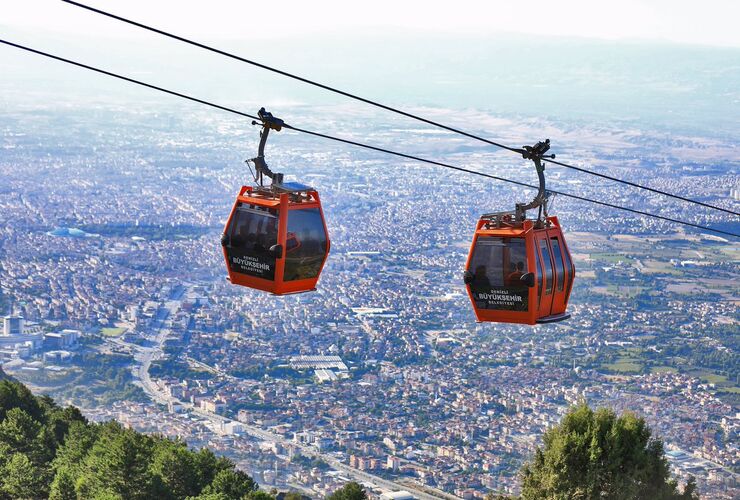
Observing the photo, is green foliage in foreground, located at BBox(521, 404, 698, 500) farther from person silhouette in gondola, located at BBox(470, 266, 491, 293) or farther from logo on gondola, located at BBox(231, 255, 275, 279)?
logo on gondola, located at BBox(231, 255, 275, 279)

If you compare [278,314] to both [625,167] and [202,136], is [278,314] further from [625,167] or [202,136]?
[202,136]

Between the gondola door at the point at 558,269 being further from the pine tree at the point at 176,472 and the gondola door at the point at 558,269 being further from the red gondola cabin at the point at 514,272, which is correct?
the pine tree at the point at 176,472

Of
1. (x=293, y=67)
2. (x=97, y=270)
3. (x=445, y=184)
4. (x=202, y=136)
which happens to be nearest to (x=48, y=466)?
(x=97, y=270)

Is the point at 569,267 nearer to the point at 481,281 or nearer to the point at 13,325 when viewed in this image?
the point at 481,281

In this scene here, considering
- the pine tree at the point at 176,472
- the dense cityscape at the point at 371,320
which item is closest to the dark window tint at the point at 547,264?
the pine tree at the point at 176,472

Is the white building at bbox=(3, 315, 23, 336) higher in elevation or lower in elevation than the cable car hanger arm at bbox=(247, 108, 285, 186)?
lower

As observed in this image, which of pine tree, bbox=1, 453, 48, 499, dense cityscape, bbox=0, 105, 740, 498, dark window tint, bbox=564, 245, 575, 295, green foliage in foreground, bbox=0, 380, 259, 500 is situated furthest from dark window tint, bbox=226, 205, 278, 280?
dense cityscape, bbox=0, 105, 740, 498

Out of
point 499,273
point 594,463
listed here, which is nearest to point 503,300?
point 499,273
